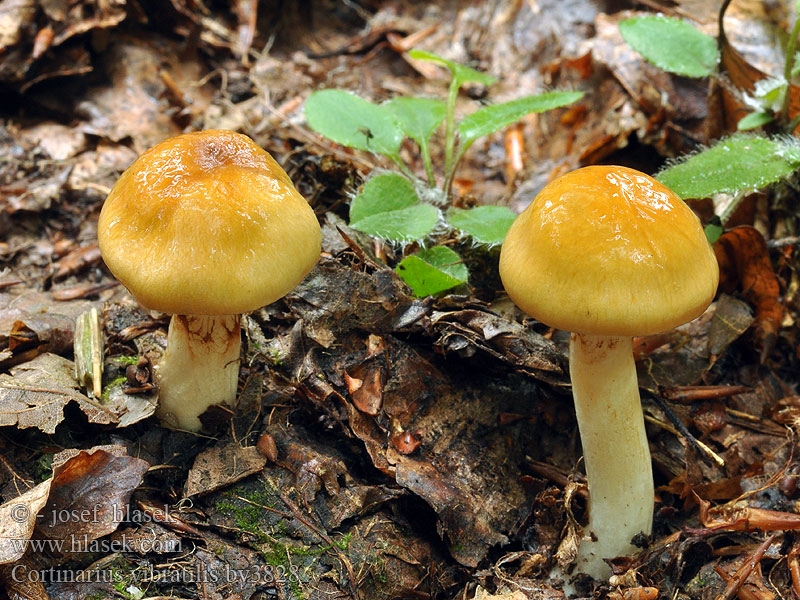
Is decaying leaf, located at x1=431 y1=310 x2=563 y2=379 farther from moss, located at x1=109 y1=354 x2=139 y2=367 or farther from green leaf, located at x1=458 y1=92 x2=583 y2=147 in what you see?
moss, located at x1=109 y1=354 x2=139 y2=367

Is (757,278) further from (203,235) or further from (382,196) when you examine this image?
(203,235)

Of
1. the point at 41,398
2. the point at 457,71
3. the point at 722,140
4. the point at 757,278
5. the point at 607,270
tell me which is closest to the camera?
the point at 607,270

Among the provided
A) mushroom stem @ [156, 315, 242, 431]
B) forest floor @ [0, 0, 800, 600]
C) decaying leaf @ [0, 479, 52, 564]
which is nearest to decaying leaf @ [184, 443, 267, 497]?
forest floor @ [0, 0, 800, 600]

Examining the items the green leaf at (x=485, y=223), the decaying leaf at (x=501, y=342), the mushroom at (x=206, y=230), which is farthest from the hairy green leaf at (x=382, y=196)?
the mushroom at (x=206, y=230)

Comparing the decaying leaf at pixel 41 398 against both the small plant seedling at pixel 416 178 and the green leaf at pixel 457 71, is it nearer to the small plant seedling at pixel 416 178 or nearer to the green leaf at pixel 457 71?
the small plant seedling at pixel 416 178

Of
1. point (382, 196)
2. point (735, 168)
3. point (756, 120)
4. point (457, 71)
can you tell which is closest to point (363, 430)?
point (382, 196)

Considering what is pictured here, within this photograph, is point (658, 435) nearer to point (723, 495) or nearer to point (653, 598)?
point (723, 495)
